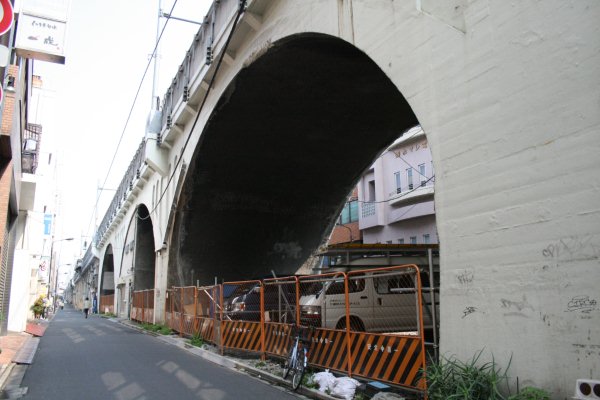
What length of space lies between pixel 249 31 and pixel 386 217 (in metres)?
16.7

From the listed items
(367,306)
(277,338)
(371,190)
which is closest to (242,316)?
(277,338)

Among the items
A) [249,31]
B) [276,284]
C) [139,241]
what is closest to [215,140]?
[249,31]

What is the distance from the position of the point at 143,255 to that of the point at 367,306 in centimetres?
2800

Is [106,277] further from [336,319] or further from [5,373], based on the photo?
[336,319]

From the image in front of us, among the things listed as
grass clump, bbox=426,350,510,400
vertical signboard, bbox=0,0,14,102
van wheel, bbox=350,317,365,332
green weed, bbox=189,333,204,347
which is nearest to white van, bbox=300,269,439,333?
van wheel, bbox=350,317,365,332

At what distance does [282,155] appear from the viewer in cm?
2092

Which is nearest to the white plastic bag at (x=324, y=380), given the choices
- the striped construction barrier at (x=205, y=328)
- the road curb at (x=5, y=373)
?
the road curb at (x=5, y=373)

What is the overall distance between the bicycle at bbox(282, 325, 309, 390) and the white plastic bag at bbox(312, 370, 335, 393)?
27 cm

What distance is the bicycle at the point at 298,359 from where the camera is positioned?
27.8 ft

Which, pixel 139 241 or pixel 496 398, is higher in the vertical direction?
pixel 139 241

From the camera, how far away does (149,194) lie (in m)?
30.2

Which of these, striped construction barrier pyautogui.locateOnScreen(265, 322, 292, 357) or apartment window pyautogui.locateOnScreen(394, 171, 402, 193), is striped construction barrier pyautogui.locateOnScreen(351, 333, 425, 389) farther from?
apartment window pyautogui.locateOnScreen(394, 171, 402, 193)

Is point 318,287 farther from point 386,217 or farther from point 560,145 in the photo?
point 386,217

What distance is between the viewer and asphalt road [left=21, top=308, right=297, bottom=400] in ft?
27.0
